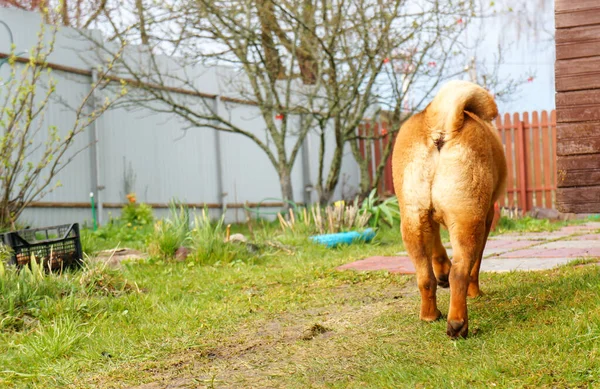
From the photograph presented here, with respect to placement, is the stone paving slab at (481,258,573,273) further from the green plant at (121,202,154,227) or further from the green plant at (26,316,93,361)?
the green plant at (121,202,154,227)

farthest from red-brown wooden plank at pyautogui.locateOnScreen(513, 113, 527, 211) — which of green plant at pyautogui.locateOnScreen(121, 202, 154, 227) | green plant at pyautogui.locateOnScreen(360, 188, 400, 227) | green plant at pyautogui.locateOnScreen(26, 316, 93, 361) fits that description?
green plant at pyautogui.locateOnScreen(26, 316, 93, 361)

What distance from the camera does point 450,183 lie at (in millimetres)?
2982

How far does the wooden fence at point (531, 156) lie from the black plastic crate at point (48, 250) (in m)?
8.47

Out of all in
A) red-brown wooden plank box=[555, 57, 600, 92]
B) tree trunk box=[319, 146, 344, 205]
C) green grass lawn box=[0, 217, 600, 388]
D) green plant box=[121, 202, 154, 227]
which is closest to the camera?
green grass lawn box=[0, 217, 600, 388]

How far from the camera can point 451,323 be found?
2914 mm

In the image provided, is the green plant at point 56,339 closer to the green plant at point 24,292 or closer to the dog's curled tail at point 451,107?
the green plant at point 24,292

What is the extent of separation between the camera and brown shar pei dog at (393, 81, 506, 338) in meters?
2.96

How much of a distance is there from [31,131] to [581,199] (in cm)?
732

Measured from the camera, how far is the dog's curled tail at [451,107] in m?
3.04

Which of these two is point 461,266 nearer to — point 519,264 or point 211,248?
point 519,264

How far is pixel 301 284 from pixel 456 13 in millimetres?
6310

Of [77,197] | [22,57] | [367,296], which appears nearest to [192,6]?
[22,57]

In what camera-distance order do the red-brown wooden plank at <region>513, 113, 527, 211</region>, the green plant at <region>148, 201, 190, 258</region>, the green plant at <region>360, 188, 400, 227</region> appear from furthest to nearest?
the red-brown wooden plank at <region>513, 113, 527, 211</region>, the green plant at <region>360, 188, 400, 227</region>, the green plant at <region>148, 201, 190, 258</region>

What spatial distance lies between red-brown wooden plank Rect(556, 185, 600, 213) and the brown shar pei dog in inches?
22.8
